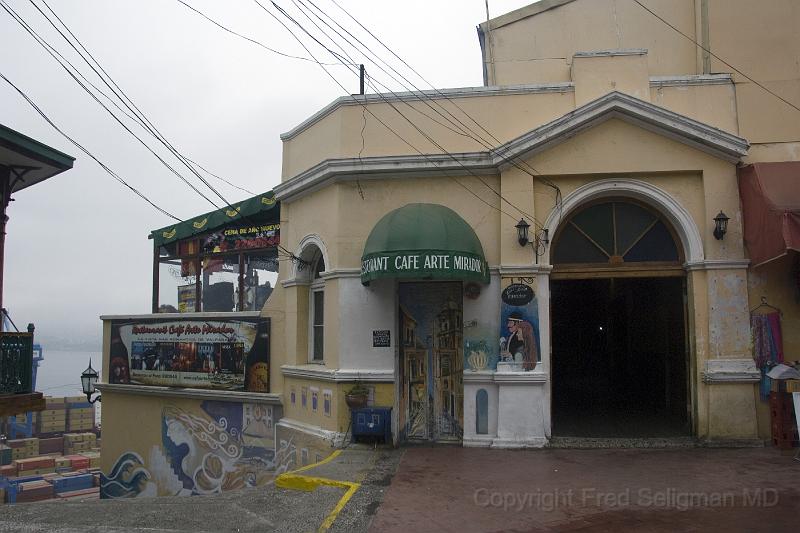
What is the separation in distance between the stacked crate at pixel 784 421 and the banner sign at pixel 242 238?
10.1 meters

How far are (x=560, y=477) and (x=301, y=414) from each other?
16.0 ft

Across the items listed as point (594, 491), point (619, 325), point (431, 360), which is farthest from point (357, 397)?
point (619, 325)

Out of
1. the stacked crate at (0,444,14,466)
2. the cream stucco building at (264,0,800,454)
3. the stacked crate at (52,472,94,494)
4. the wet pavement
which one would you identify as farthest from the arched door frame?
Result: the stacked crate at (0,444,14,466)

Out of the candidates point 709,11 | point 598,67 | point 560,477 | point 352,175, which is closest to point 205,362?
point 352,175

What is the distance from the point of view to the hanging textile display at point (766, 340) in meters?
9.33

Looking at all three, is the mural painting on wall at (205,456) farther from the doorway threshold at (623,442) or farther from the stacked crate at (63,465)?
the stacked crate at (63,465)

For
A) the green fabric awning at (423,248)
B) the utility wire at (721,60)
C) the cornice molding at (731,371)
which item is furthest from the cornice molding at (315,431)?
the utility wire at (721,60)

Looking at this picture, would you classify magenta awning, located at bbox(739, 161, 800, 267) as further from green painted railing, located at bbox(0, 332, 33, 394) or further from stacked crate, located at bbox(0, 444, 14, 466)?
stacked crate, located at bbox(0, 444, 14, 466)

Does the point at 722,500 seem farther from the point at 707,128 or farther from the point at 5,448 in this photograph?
the point at 5,448

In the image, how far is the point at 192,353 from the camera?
12906 mm

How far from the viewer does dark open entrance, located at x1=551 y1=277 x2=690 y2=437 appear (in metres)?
11.5

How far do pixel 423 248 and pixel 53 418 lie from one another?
3532cm

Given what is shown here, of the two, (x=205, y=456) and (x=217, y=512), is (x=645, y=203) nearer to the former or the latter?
(x=217, y=512)

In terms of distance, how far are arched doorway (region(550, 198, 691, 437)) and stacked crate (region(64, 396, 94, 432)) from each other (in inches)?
1196
